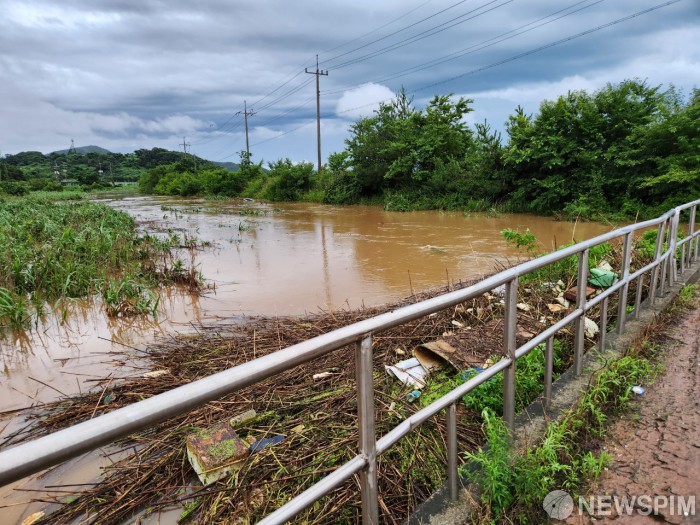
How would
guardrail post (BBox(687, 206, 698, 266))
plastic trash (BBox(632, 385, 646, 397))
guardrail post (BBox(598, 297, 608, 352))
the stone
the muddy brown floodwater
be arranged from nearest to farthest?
the stone, plastic trash (BBox(632, 385, 646, 397)), guardrail post (BBox(598, 297, 608, 352)), the muddy brown floodwater, guardrail post (BBox(687, 206, 698, 266))

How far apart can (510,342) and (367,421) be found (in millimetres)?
952

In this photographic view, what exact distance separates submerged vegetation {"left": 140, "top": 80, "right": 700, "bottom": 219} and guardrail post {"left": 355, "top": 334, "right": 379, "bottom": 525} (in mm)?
14264

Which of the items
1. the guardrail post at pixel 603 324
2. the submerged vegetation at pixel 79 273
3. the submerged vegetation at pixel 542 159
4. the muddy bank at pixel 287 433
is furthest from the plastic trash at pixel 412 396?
the submerged vegetation at pixel 542 159

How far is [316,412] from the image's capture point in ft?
8.83

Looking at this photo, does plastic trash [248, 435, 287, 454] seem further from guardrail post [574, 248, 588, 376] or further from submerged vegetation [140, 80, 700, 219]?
submerged vegetation [140, 80, 700, 219]

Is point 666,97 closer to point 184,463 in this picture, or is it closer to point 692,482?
point 692,482

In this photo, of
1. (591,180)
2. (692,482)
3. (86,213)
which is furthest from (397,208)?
(692,482)

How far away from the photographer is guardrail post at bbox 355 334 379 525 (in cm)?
128

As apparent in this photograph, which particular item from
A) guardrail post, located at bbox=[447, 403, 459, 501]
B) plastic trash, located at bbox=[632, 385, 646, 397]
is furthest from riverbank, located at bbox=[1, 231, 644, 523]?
plastic trash, located at bbox=[632, 385, 646, 397]

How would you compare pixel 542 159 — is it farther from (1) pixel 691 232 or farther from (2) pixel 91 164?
(2) pixel 91 164

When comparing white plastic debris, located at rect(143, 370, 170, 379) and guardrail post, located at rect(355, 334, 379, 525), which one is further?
white plastic debris, located at rect(143, 370, 170, 379)

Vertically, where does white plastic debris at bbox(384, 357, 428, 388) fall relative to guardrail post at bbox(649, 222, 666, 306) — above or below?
below

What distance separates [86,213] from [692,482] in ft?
56.4

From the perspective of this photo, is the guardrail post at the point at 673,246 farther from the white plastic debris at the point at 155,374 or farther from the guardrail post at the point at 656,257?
the white plastic debris at the point at 155,374
